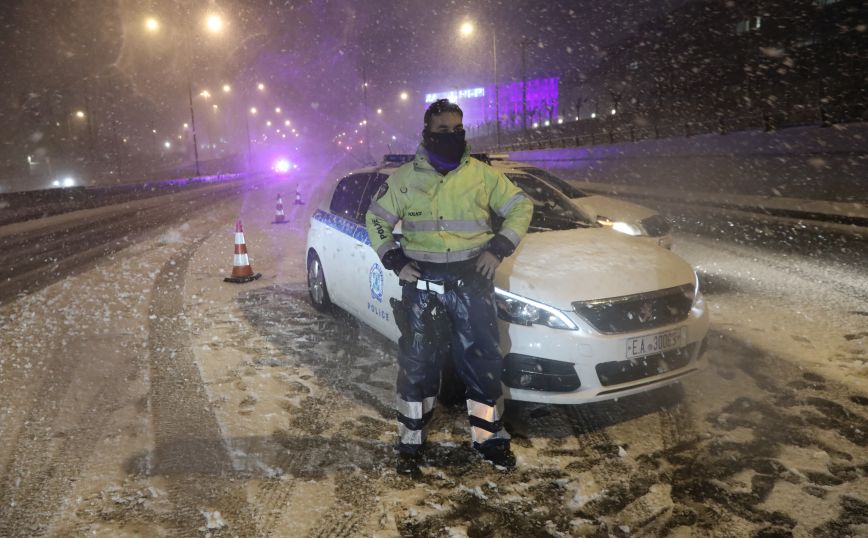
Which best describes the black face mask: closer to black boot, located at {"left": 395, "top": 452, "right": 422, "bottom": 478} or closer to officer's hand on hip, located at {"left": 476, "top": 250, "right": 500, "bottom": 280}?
officer's hand on hip, located at {"left": 476, "top": 250, "right": 500, "bottom": 280}

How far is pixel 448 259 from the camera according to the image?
136 inches

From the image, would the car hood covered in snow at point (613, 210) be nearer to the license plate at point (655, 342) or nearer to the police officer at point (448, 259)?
the license plate at point (655, 342)

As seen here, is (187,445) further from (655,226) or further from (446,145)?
(655,226)

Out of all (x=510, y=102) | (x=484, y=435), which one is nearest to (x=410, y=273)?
(x=484, y=435)

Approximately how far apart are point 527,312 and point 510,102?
8306cm

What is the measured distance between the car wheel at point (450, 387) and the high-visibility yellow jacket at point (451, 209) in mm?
865

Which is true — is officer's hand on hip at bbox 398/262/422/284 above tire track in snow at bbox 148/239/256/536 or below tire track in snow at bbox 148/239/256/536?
above

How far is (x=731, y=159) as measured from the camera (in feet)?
60.0

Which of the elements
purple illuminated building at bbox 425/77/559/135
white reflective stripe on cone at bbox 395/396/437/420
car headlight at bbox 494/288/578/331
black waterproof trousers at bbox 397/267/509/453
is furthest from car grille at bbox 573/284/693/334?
purple illuminated building at bbox 425/77/559/135

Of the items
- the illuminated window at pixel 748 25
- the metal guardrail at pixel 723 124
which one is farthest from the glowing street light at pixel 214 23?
the illuminated window at pixel 748 25

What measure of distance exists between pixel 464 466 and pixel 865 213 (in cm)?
1249

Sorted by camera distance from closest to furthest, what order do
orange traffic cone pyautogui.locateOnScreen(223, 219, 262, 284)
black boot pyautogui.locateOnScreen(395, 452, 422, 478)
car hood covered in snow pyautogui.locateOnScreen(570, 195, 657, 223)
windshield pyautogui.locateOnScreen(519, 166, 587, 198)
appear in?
black boot pyautogui.locateOnScreen(395, 452, 422, 478) < windshield pyautogui.locateOnScreen(519, 166, 587, 198) < car hood covered in snow pyautogui.locateOnScreen(570, 195, 657, 223) < orange traffic cone pyautogui.locateOnScreen(223, 219, 262, 284)

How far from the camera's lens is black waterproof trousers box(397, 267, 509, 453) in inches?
137

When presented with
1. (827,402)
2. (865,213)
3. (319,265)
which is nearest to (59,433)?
(319,265)
